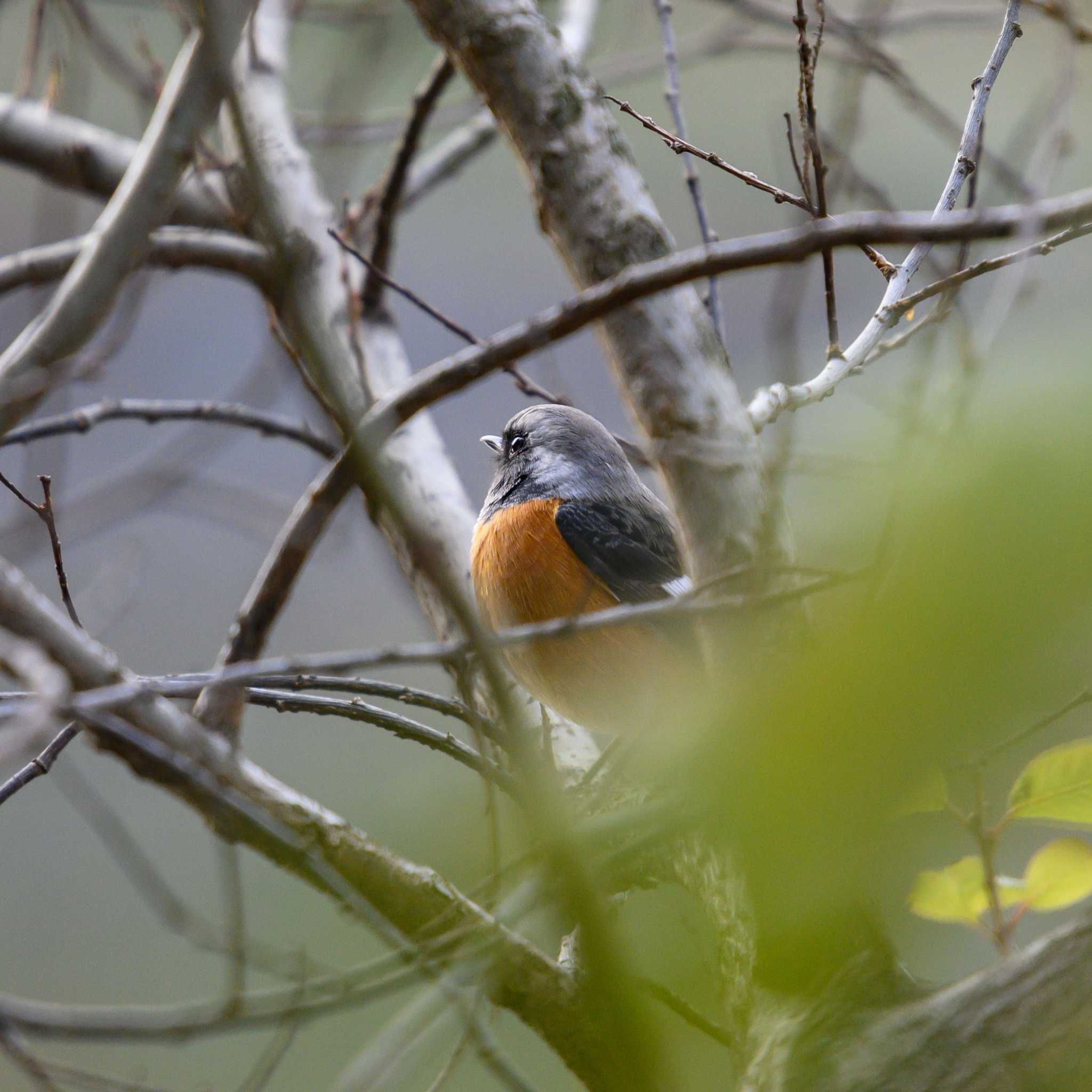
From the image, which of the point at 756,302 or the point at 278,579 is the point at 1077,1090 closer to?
the point at 278,579

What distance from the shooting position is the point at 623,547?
2732mm

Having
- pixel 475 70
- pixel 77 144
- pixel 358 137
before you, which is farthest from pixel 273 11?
pixel 475 70

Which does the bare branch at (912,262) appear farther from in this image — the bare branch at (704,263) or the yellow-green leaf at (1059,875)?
the yellow-green leaf at (1059,875)

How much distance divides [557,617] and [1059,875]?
5.55 ft

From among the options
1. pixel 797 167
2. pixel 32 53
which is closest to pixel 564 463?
pixel 797 167

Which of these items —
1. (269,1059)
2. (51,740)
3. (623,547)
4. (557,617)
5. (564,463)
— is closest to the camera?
(269,1059)

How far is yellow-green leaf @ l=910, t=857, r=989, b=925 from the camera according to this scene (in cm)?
74

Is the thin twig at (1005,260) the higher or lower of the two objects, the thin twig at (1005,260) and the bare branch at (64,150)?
the lower

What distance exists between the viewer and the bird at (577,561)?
8.06 ft

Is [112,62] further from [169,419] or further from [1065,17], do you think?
[1065,17]

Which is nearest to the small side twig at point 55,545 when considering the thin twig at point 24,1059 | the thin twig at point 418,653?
the thin twig at point 418,653

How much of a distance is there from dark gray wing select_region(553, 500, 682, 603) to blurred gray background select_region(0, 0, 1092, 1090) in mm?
481

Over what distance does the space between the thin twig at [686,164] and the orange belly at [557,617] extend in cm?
72

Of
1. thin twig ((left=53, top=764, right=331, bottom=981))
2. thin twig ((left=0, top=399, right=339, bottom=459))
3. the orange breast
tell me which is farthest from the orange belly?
thin twig ((left=53, top=764, right=331, bottom=981))
